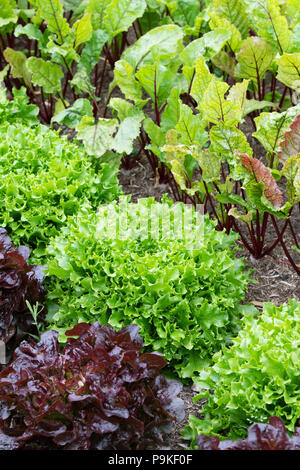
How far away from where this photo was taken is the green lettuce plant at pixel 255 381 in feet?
7.98

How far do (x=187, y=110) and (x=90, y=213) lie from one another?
2.72 ft

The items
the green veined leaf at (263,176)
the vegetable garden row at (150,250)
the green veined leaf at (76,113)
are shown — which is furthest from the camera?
the green veined leaf at (76,113)

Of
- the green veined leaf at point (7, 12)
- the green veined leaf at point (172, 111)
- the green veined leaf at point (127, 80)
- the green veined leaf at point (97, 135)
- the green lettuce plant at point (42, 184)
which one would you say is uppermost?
the green veined leaf at point (7, 12)

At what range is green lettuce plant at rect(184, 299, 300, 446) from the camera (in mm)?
2434

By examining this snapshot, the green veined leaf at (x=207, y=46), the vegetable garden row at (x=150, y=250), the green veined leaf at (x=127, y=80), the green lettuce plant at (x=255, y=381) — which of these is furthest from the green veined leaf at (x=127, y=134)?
the green lettuce plant at (x=255, y=381)

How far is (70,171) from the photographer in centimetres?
379

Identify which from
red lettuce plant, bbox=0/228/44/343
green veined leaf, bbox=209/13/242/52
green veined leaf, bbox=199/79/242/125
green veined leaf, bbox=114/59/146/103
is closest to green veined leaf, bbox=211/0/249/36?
green veined leaf, bbox=209/13/242/52

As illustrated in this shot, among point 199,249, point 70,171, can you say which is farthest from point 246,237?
point 70,171

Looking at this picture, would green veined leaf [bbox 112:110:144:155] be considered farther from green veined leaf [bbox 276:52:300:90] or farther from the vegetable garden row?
green veined leaf [bbox 276:52:300:90]

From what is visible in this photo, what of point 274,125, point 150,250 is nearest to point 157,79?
point 274,125

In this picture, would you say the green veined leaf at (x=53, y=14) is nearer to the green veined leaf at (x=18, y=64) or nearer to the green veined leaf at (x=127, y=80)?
the green veined leaf at (x=18, y=64)

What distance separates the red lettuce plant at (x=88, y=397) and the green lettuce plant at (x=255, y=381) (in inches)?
8.2

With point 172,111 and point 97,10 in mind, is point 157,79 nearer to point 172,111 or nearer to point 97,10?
point 172,111

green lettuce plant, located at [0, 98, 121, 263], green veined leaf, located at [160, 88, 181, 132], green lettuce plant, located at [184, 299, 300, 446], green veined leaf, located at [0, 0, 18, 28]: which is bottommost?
green lettuce plant, located at [184, 299, 300, 446]
